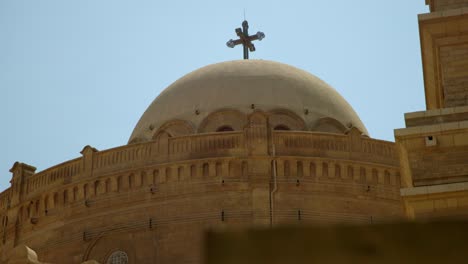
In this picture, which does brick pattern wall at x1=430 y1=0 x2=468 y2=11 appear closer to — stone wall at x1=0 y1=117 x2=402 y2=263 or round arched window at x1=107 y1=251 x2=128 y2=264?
stone wall at x1=0 y1=117 x2=402 y2=263

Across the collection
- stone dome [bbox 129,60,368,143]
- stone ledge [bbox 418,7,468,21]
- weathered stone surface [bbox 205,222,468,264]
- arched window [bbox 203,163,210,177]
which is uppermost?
stone dome [bbox 129,60,368,143]

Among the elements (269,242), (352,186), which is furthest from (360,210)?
(269,242)

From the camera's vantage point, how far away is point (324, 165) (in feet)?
92.9

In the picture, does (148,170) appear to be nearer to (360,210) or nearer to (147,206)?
(147,206)

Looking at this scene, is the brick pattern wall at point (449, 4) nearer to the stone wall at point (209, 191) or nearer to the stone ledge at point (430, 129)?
the stone ledge at point (430, 129)

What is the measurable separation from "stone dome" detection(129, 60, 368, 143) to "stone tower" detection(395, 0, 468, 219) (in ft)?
50.2

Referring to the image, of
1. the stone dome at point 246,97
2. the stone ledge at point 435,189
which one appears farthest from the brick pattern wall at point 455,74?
the stone dome at point 246,97

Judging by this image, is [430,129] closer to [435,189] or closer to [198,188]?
[435,189]

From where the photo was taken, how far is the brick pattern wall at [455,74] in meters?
15.4

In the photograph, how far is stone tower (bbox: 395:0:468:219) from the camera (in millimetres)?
13219

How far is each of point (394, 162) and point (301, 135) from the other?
301 cm

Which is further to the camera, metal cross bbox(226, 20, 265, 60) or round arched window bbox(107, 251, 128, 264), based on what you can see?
metal cross bbox(226, 20, 265, 60)

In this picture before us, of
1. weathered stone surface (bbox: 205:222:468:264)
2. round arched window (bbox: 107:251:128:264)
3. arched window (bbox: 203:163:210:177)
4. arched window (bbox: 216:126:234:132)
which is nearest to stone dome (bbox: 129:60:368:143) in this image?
arched window (bbox: 216:126:234:132)

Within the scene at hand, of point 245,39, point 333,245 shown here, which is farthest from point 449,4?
point 245,39
